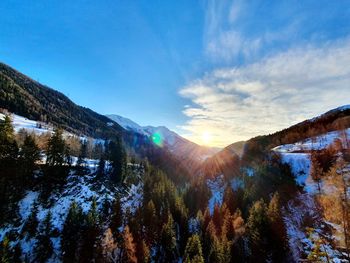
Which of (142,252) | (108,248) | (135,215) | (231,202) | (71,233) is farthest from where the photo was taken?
(231,202)

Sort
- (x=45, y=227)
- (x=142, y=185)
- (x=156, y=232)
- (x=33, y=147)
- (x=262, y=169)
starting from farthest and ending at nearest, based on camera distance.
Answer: (x=142, y=185) < (x=262, y=169) < (x=33, y=147) < (x=156, y=232) < (x=45, y=227)

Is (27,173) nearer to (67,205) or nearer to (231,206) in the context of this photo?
(67,205)

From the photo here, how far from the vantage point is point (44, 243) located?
5775cm

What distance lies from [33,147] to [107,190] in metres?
29.7

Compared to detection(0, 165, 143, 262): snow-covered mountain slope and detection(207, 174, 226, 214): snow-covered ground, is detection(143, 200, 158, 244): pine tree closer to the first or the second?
detection(0, 165, 143, 262): snow-covered mountain slope

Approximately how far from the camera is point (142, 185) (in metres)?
107

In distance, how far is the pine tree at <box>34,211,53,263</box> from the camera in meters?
55.3

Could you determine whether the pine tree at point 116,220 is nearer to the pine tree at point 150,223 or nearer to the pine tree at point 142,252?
the pine tree at point 150,223

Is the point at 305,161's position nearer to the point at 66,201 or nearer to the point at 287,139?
the point at 287,139

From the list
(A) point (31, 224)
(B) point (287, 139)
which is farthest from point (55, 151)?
(B) point (287, 139)

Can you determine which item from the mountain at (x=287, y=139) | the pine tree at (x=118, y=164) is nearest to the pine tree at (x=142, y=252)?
the pine tree at (x=118, y=164)

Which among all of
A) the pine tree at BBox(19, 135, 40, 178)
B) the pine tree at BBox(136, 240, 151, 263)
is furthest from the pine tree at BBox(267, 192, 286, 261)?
the pine tree at BBox(19, 135, 40, 178)

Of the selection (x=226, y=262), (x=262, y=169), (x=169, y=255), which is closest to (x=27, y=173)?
(x=169, y=255)

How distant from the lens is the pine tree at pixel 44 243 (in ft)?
181
